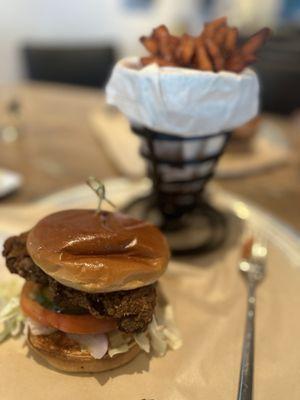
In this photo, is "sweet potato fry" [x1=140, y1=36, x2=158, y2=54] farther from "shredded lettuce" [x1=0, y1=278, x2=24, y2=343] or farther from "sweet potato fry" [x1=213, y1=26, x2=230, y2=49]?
"shredded lettuce" [x1=0, y1=278, x2=24, y2=343]

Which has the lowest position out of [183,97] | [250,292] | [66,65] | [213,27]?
[66,65]

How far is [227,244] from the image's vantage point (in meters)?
1.04

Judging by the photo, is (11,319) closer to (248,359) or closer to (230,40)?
(248,359)

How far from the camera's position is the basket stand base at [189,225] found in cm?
101

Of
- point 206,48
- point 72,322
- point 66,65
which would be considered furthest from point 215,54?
point 66,65

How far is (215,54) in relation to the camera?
2.71 ft

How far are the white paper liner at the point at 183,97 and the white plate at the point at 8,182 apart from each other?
1.57 feet

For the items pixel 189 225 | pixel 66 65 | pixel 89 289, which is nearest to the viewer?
pixel 89 289

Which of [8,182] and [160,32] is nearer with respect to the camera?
[160,32]

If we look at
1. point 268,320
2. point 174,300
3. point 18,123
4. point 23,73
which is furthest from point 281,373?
point 23,73

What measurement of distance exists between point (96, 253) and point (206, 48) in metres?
0.46

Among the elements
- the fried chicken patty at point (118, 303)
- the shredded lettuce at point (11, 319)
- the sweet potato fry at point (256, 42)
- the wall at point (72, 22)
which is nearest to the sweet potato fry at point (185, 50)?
the sweet potato fry at point (256, 42)

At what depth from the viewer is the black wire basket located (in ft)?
2.90

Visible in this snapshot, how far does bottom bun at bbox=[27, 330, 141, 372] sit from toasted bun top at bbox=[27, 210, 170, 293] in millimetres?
118
